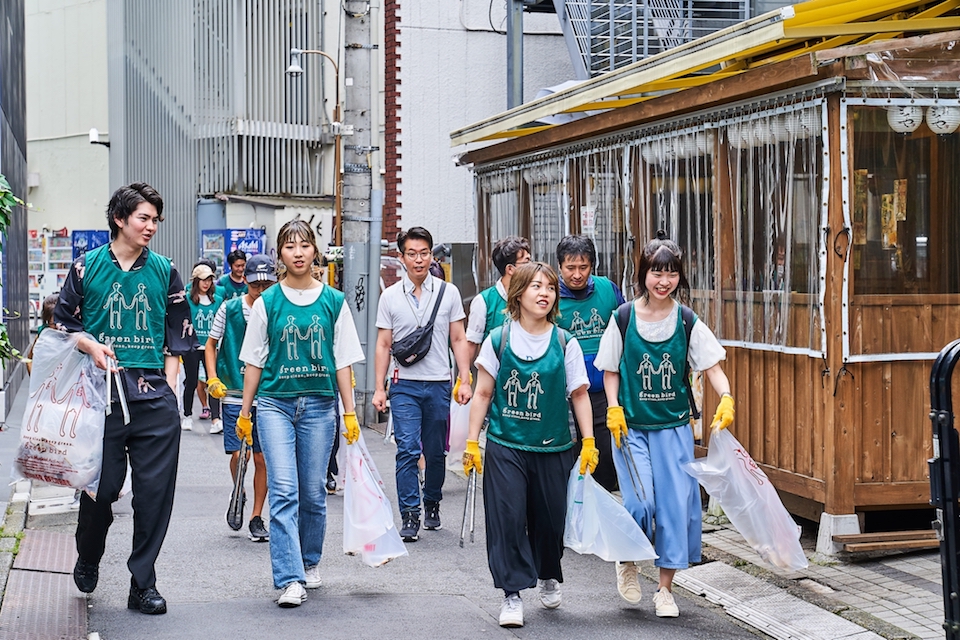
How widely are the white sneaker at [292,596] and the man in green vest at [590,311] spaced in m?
Answer: 2.15

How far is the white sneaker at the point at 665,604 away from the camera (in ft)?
20.3

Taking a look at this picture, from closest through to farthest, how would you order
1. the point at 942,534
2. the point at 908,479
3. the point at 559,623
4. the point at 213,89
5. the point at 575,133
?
Answer: the point at 942,534, the point at 559,623, the point at 908,479, the point at 575,133, the point at 213,89

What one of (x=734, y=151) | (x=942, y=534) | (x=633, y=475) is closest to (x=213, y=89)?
(x=734, y=151)

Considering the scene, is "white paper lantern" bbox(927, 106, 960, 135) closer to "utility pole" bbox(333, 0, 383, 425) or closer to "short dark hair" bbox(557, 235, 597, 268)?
"short dark hair" bbox(557, 235, 597, 268)

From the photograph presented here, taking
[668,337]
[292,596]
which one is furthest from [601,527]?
[292,596]

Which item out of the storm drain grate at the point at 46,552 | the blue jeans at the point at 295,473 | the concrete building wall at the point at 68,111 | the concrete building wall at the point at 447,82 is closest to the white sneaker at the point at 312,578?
the blue jeans at the point at 295,473

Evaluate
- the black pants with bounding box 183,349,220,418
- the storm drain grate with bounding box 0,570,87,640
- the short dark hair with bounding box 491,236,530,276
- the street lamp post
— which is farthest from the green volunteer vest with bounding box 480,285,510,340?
the street lamp post

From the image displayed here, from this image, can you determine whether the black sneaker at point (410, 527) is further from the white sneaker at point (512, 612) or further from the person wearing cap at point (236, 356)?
the white sneaker at point (512, 612)

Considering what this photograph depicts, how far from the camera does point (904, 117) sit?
7.25 meters

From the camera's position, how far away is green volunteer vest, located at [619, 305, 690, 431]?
20.7 ft

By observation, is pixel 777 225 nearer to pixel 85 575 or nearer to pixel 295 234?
pixel 295 234

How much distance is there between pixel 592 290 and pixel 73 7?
37157mm

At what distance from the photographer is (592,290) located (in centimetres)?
773

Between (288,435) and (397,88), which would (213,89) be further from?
(288,435)
